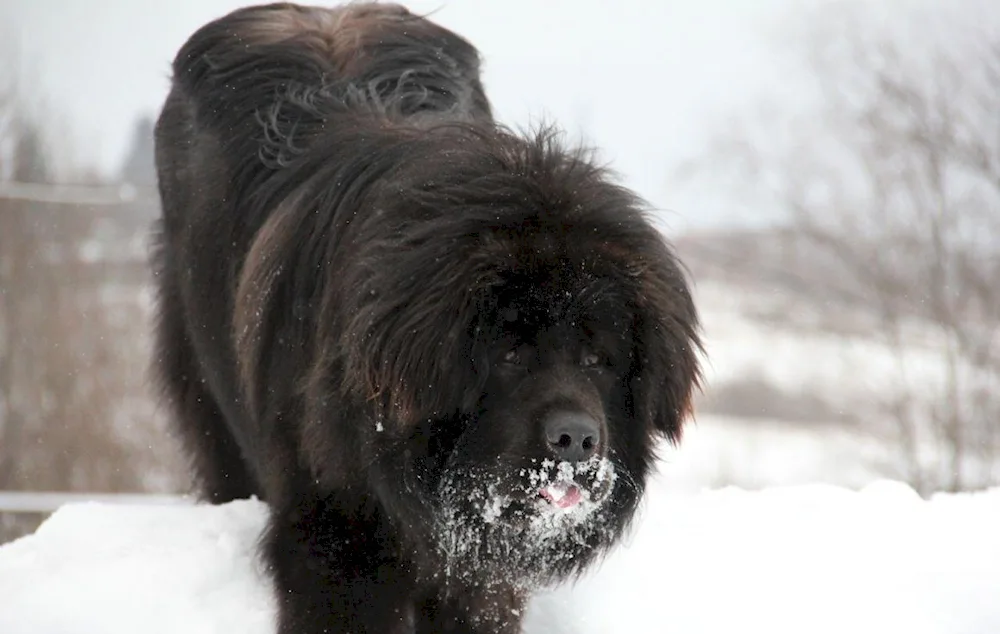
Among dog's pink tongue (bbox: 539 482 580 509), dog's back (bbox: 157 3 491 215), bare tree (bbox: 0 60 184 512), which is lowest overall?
bare tree (bbox: 0 60 184 512)

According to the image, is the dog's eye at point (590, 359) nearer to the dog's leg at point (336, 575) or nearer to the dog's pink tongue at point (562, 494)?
the dog's pink tongue at point (562, 494)

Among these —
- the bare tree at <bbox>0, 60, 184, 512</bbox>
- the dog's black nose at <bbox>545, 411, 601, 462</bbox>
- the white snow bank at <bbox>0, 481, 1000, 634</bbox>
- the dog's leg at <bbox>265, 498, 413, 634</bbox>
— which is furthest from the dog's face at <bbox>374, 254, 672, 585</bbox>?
the bare tree at <bbox>0, 60, 184, 512</bbox>

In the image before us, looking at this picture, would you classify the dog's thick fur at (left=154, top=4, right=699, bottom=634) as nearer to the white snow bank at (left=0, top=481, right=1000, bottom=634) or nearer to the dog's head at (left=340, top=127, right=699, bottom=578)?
Answer: the dog's head at (left=340, top=127, right=699, bottom=578)

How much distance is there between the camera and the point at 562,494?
11.5 feet

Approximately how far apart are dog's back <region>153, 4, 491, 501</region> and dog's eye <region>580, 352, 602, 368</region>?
116 cm

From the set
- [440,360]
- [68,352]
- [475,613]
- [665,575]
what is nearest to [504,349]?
[440,360]

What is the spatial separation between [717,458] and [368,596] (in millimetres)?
27614

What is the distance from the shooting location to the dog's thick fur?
3488 millimetres

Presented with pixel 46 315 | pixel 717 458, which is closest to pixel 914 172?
pixel 717 458

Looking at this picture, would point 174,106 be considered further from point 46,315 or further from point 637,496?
point 46,315

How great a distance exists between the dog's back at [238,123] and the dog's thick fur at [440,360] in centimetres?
6

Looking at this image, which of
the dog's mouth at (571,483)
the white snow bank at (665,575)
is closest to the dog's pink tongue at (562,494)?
the dog's mouth at (571,483)

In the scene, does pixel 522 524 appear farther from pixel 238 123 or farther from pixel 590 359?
pixel 238 123

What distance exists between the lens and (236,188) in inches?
184
